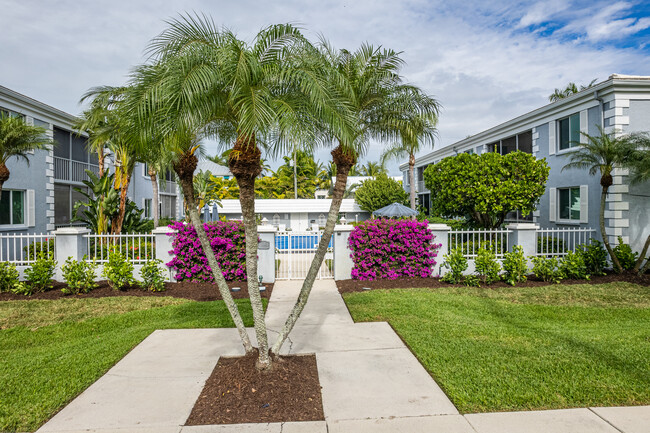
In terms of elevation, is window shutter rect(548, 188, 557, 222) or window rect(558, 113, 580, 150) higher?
window rect(558, 113, 580, 150)

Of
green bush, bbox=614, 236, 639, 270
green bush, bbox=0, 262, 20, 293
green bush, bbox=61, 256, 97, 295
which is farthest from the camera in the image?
green bush, bbox=614, 236, 639, 270

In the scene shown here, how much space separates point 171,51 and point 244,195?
1824mm

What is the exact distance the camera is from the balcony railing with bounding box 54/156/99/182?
17.4 m

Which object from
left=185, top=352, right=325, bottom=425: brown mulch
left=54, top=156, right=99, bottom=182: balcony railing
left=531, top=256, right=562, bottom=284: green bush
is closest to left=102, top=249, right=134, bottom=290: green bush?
left=185, top=352, right=325, bottom=425: brown mulch

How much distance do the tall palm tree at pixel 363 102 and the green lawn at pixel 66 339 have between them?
241cm

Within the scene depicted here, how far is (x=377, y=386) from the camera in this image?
4.56 metres

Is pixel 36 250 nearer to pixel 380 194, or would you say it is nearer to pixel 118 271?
pixel 118 271

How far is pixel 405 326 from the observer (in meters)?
6.76

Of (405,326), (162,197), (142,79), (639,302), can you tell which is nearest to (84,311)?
(142,79)

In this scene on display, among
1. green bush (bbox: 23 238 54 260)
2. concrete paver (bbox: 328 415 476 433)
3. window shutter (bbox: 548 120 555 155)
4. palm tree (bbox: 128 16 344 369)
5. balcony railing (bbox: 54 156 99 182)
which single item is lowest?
concrete paver (bbox: 328 415 476 433)

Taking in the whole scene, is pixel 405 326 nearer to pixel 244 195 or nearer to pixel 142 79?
pixel 244 195

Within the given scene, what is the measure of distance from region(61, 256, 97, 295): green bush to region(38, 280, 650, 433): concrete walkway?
421 cm

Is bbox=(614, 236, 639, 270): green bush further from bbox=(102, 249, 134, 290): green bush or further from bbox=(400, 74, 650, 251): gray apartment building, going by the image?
bbox=(102, 249, 134, 290): green bush

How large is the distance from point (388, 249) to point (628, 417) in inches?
284
